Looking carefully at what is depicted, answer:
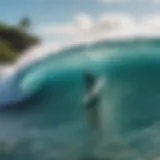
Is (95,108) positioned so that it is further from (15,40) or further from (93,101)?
(15,40)

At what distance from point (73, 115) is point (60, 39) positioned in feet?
0.96

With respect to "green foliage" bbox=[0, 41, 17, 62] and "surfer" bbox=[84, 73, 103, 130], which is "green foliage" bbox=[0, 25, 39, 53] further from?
"surfer" bbox=[84, 73, 103, 130]

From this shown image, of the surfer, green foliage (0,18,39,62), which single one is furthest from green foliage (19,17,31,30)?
the surfer

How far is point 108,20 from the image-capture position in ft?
5.10

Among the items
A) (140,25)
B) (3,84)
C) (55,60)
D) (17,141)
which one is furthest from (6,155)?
(140,25)

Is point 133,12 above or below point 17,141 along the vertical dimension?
above

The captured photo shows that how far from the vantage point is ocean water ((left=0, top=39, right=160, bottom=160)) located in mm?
1500

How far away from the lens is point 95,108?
1.52 metres

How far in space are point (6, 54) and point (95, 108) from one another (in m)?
0.41

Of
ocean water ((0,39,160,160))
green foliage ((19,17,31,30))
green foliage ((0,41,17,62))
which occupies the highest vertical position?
green foliage ((19,17,31,30))

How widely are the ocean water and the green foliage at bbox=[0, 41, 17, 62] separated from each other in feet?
0.48

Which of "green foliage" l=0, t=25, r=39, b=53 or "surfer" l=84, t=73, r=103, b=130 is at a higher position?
"green foliage" l=0, t=25, r=39, b=53

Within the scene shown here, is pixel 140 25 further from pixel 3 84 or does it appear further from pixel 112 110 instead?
pixel 3 84

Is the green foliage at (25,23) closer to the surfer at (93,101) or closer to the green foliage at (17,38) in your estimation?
the green foliage at (17,38)
